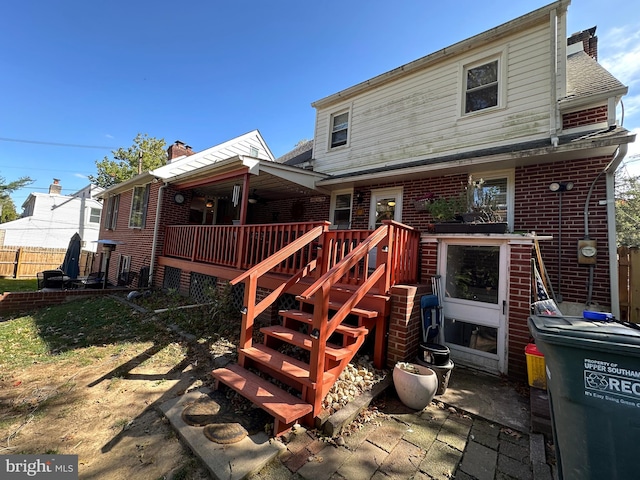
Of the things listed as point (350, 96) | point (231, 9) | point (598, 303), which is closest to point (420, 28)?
point (350, 96)

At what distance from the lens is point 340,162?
27.1ft

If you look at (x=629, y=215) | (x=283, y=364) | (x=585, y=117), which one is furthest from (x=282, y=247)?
(x=629, y=215)

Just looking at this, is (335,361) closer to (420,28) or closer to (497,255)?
(497,255)

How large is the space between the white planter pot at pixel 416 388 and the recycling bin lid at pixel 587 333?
56.0 inches

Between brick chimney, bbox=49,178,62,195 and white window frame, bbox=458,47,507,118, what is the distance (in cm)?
3334

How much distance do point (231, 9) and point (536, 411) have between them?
38.5 ft

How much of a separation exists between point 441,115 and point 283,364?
21.4 ft

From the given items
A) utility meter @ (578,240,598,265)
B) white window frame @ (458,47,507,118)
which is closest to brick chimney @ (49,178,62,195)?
white window frame @ (458,47,507,118)

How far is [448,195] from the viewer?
18.9ft

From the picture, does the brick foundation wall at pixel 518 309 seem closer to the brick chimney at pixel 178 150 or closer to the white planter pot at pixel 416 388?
the white planter pot at pixel 416 388

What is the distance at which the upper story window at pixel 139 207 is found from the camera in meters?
9.68

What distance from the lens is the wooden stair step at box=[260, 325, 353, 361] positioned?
2946 millimetres

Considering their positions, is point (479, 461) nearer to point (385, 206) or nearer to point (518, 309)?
point (518, 309)

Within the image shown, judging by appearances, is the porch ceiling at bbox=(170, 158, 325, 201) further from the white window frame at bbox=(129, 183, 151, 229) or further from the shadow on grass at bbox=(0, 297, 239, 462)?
the shadow on grass at bbox=(0, 297, 239, 462)
